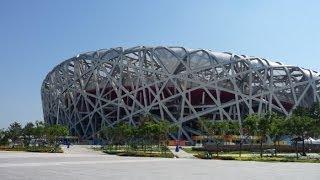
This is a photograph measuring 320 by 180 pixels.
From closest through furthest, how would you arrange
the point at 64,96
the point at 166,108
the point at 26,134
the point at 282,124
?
the point at 282,124 → the point at 26,134 → the point at 166,108 → the point at 64,96

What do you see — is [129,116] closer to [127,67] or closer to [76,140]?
[127,67]

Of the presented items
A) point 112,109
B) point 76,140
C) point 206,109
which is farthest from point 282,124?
point 76,140

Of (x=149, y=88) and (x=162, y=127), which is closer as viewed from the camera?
(x=162, y=127)

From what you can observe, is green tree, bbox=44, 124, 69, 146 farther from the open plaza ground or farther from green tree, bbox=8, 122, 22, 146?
the open plaza ground

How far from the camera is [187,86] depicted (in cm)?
8950

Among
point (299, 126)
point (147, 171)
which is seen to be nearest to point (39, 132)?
point (299, 126)

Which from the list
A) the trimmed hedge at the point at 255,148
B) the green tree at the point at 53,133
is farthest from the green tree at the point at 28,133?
the trimmed hedge at the point at 255,148

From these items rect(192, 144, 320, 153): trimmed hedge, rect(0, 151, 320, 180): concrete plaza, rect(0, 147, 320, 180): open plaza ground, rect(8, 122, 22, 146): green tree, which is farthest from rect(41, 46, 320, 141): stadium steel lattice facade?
rect(0, 151, 320, 180): concrete plaza

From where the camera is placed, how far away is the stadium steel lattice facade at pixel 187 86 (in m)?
87.8

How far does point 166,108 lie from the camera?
89.0 m

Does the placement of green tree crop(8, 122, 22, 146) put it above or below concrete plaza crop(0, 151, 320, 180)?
above

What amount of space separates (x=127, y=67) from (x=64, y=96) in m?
19.4

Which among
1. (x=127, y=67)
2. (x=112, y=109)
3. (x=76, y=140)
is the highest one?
(x=127, y=67)

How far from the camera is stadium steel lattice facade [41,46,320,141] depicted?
87812 mm
